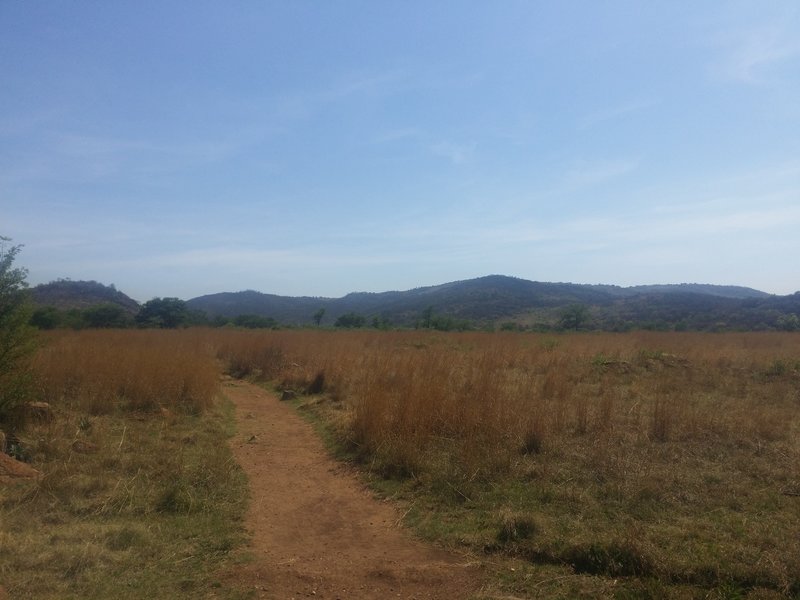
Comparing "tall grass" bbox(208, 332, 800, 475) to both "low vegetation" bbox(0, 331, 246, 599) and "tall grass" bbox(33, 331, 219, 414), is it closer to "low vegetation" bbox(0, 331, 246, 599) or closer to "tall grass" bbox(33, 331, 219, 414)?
"low vegetation" bbox(0, 331, 246, 599)

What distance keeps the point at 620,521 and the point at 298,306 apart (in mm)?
95376

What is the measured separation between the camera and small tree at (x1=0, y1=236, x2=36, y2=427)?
784cm

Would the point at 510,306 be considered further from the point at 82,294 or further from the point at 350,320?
the point at 82,294

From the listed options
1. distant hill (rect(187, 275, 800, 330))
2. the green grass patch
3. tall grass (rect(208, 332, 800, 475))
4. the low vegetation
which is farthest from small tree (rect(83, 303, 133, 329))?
the green grass patch

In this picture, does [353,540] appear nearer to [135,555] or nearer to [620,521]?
[135,555]

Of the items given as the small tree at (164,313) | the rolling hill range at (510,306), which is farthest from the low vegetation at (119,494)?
the rolling hill range at (510,306)

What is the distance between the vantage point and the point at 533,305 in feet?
271

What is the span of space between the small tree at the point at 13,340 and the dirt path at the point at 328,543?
3190 mm

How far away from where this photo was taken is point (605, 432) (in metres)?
7.59

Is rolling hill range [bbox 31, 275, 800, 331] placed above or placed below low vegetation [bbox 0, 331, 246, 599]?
above

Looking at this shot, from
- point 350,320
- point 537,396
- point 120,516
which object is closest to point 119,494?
point 120,516

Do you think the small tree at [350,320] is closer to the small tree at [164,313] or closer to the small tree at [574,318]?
the small tree at [164,313]

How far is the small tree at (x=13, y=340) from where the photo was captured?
784 centimetres

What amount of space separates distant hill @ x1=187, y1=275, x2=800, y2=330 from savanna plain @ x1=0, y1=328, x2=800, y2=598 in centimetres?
3556
